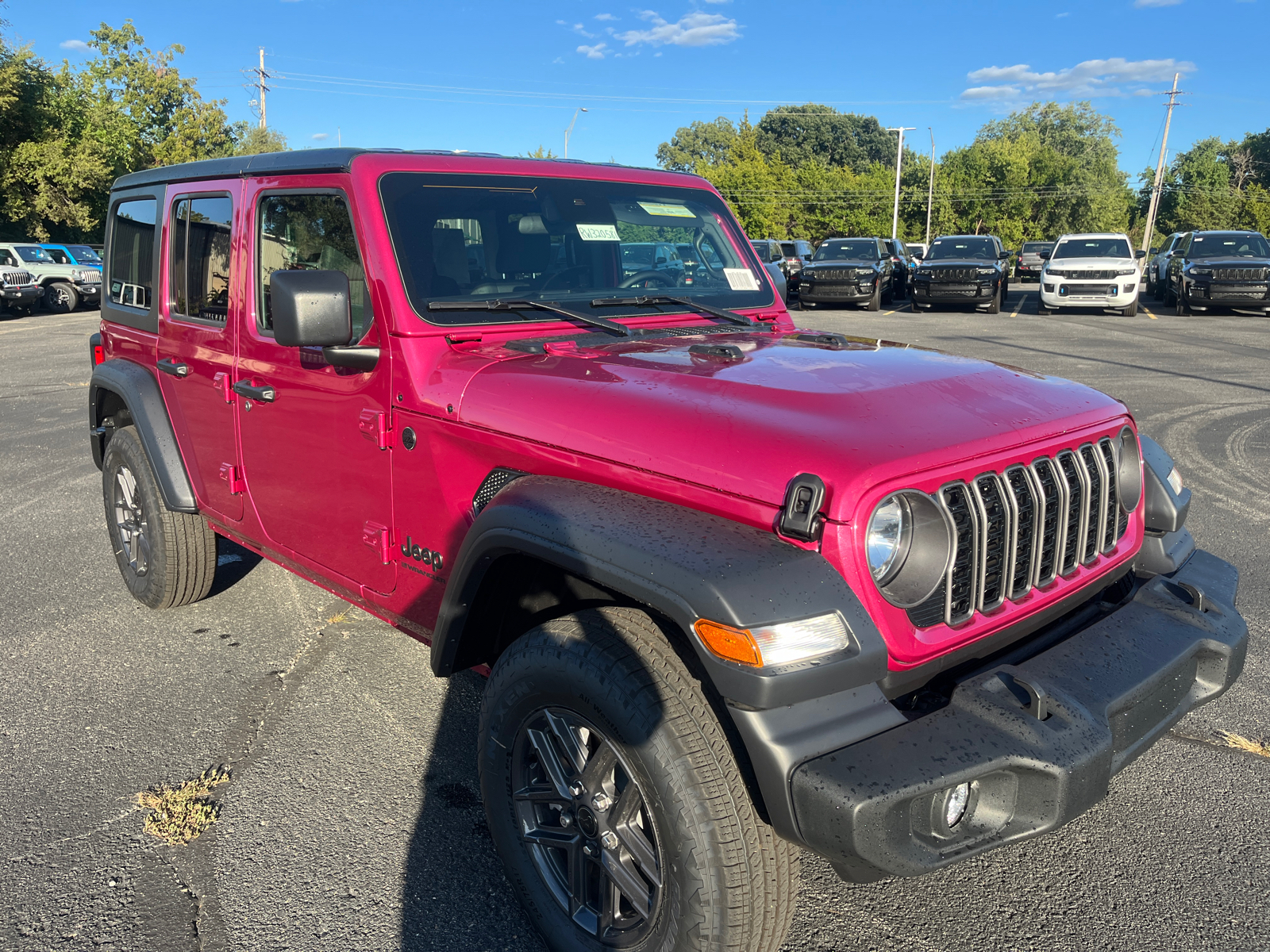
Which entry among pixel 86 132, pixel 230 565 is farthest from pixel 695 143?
pixel 230 565

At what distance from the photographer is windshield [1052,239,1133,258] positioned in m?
20.1

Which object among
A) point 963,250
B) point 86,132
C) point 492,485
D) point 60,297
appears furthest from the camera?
point 86,132

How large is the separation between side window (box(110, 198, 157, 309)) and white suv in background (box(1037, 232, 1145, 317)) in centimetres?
1932

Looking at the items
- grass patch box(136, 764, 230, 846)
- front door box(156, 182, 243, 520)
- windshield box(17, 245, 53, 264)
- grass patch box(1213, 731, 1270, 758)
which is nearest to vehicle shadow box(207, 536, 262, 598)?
front door box(156, 182, 243, 520)

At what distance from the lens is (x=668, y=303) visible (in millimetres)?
3365

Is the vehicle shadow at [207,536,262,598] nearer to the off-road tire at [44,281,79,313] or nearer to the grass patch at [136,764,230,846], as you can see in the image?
the grass patch at [136,764,230,846]

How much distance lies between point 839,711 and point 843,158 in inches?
3978

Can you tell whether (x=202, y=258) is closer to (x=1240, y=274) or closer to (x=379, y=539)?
(x=379, y=539)

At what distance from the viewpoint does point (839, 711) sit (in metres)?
1.83

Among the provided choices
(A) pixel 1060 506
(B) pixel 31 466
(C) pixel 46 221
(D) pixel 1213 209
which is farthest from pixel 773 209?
(A) pixel 1060 506

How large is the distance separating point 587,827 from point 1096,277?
67.6 feet

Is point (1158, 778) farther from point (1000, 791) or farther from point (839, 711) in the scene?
point (839, 711)

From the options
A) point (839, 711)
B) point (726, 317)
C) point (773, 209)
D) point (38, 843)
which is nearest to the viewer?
point (839, 711)

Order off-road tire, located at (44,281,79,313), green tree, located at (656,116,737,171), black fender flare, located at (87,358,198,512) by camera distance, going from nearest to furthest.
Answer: black fender flare, located at (87,358,198,512)
off-road tire, located at (44,281,79,313)
green tree, located at (656,116,737,171)
